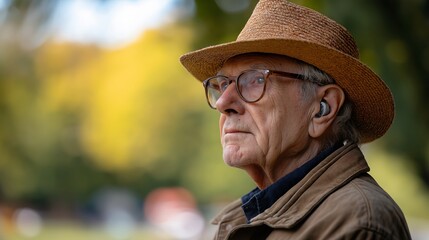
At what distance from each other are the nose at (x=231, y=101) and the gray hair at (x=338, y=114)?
21 cm

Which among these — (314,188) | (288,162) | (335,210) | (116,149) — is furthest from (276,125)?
(116,149)

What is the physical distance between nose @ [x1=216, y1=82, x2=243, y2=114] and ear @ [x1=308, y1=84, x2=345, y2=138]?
235mm

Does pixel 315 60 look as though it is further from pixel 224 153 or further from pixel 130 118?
pixel 130 118

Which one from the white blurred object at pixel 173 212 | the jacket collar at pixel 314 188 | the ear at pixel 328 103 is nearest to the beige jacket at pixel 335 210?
the jacket collar at pixel 314 188

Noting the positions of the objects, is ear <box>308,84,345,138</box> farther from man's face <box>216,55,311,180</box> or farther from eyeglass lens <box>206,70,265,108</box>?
eyeglass lens <box>206,70,265,108</box>

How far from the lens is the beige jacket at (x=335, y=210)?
2449 mm

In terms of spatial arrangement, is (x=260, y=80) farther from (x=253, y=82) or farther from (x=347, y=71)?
(x=347, y=71)

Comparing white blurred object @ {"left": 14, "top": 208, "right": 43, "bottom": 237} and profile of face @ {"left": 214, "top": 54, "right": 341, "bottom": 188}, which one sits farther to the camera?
white blurred object @ {"left": 14, "top": 208, "right": 43, "bottom": 237}

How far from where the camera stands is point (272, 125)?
2.83m

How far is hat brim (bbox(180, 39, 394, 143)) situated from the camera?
2.74 meters

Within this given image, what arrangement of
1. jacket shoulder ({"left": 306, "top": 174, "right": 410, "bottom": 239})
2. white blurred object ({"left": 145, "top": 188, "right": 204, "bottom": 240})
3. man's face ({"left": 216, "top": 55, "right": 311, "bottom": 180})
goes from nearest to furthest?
jacket shoulder ({"left": 306, "top": 174, "right": 410, "bottom": 239}) < man's face ({"left": 216, "top": 55, "right": 311, "bottom": 180}) < white blurred object ({"left": 145, "top": 188, "right": 204, "bottom": 240})

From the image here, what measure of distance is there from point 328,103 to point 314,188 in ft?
1.08

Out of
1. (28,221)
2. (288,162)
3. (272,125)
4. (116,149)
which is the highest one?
(28,221)

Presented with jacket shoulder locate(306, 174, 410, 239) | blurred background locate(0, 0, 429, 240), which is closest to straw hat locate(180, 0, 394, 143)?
jacket shoulder locate(306, 174, 410, 239)
